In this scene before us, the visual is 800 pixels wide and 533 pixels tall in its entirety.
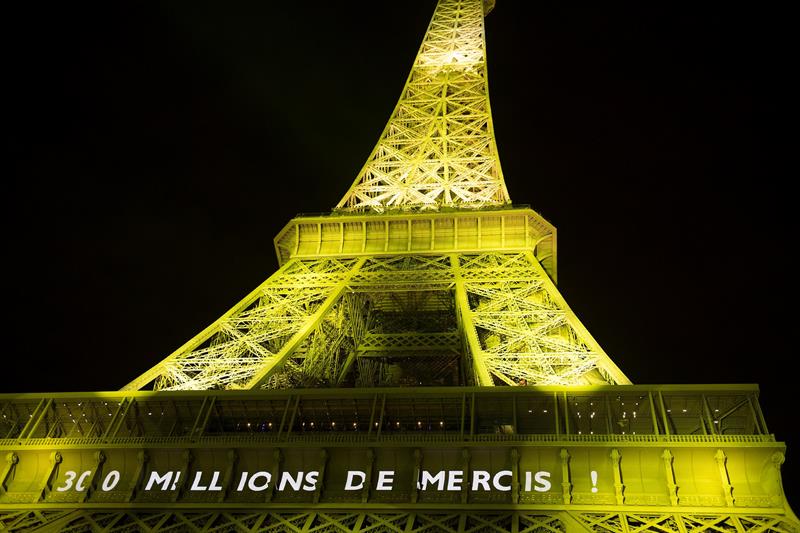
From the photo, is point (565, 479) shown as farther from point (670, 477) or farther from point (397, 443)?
point (397, 443)

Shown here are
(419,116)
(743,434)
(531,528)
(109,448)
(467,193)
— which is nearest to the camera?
(531,528)

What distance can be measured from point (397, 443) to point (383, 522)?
2.65m

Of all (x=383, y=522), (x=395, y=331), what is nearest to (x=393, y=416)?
(x=383, y=522)

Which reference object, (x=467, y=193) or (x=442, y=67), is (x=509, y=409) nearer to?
(x=467, y=193)

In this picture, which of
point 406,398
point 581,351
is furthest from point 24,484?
point 581,351

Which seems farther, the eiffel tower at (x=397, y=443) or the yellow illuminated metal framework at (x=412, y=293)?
the yellow illuminated metal framework at (x=412, y=293)

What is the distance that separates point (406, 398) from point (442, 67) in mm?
40947

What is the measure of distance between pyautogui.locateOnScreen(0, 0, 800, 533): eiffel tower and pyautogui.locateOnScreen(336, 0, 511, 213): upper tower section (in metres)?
9.11

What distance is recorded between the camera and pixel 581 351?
31.1 meters

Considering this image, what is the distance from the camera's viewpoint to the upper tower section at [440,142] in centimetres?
4691

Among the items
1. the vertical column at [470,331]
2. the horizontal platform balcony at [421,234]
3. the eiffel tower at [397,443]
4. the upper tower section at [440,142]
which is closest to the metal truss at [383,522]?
the eiffel tower at [397,443]

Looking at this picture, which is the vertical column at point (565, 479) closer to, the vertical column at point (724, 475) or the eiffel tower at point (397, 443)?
the eiffel tower at point (397, 443)

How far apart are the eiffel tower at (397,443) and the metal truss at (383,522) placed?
55mm

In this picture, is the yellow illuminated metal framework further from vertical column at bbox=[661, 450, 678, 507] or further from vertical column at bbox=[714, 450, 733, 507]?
A: vertical column at bbox=[714, 450, 733, 507]
